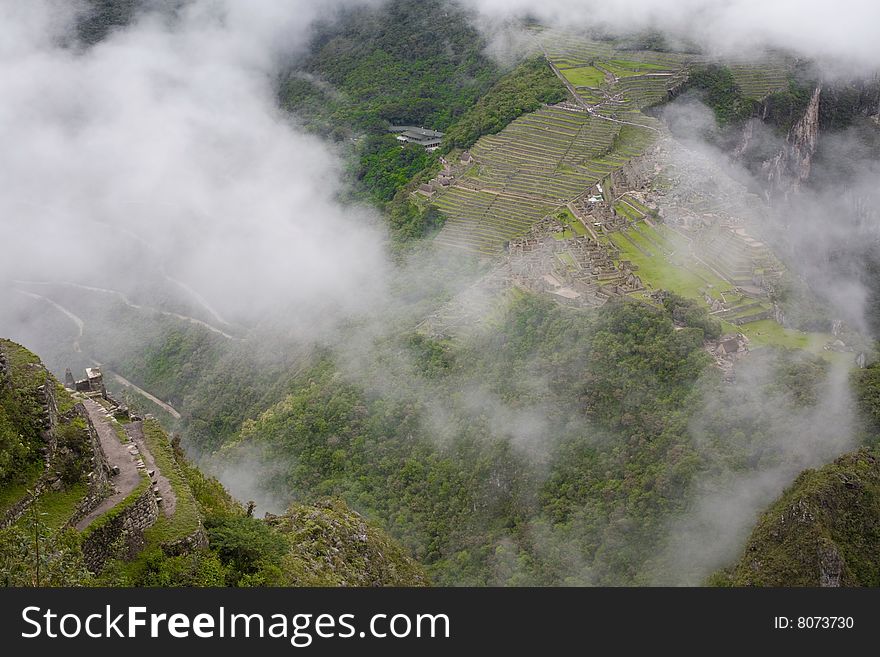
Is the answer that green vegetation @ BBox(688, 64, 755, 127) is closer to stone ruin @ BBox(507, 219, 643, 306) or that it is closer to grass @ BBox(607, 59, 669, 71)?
grass @ BBox(607, 59, 669, 71)

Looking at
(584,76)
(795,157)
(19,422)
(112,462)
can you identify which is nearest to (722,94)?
(795,157)

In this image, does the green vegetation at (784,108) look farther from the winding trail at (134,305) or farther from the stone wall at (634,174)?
the winding trail at (134,305)

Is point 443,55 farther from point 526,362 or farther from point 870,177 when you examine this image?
point 526,362

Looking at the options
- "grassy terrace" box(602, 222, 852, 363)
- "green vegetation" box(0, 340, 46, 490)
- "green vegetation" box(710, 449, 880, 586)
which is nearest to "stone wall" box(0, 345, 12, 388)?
"green vegetation" box(0, 340, 46, 490)

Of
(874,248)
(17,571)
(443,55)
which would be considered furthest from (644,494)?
(443,55)

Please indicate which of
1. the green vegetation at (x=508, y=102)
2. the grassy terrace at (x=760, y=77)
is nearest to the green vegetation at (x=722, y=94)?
the grassy terrace at (x=760, y=77)
